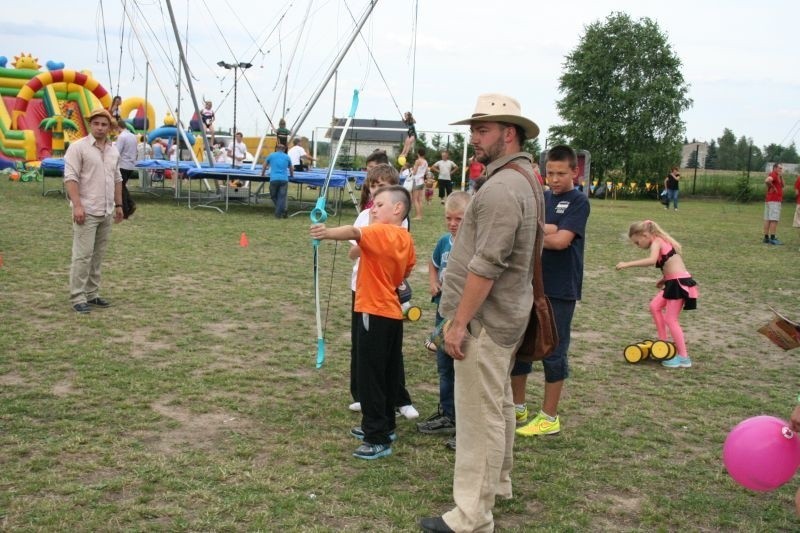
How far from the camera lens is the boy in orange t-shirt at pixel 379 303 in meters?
4.18

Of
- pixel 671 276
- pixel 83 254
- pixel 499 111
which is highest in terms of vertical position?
pixel 499 111

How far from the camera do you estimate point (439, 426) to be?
471 centimetres

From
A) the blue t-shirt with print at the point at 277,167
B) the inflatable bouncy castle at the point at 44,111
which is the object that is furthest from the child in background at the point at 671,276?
the inflatable bouncy castle at the point at 44,111

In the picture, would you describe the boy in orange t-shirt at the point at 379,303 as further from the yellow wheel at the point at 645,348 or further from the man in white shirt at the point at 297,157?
the man in white shirt at the point at 297,157

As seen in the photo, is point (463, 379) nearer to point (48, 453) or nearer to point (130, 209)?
point (48, 453)

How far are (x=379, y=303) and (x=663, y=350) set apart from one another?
11.0 ft

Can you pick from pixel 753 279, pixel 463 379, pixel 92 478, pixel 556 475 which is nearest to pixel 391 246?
pixel 463 379

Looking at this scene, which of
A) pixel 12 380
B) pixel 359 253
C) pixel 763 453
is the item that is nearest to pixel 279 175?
pixel 12 380

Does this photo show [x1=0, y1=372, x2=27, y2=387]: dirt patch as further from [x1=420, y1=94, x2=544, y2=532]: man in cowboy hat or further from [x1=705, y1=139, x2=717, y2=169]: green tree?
[x1=705, y1=139, x2=717, y2=169]: green tree

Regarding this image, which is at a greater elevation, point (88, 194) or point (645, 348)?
point (88, 194)

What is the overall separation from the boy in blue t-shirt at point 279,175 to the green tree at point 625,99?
33376 mm

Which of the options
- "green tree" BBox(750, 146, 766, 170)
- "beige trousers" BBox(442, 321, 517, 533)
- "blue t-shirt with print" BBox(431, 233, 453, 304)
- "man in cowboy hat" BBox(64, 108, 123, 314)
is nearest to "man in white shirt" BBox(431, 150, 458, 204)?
"man in cowboy hat" BBox(64, 108, 123, 314)

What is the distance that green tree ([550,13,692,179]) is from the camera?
46.9 metres

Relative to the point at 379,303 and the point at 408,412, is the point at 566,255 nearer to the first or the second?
the point at 379,303
